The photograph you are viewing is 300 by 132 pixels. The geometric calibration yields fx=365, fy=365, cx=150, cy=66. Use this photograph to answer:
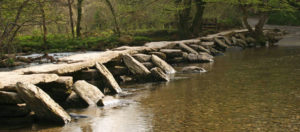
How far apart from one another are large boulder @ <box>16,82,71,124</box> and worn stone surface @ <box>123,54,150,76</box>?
482cm

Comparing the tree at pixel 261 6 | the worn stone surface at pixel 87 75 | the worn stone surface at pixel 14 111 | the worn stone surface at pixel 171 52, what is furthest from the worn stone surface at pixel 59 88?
the tree at pixel 261 6

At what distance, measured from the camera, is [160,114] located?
22.7 ft

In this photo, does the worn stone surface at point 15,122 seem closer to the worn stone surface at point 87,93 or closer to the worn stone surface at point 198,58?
the worn stone surface at point 87,93

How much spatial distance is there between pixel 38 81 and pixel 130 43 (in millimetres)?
14641

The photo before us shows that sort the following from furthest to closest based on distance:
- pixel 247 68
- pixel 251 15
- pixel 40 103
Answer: pixel 251 15
pixel 247 68
pixel 40 103

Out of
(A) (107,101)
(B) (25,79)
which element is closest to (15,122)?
(B) (25,79)

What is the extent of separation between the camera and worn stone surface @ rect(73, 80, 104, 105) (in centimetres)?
815

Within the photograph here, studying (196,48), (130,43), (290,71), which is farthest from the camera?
(130,43)

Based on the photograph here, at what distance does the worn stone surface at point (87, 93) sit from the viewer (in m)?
8.15

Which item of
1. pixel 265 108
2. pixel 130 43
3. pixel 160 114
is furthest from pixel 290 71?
pixel 130 43

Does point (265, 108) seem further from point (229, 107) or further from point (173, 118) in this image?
point (173, 118)

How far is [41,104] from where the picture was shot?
6531 millimetres

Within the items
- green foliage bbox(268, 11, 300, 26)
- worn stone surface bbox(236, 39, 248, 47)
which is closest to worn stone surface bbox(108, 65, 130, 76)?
worn stone surface bbox(236, 39, 248, 47)

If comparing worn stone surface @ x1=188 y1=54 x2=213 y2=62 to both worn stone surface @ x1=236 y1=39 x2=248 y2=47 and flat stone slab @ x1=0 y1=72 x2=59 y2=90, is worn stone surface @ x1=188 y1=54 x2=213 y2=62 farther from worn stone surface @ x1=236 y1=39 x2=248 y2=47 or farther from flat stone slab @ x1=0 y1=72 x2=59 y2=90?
flat stone slab @ x1=0 y1=72 x2=59 y2=90
